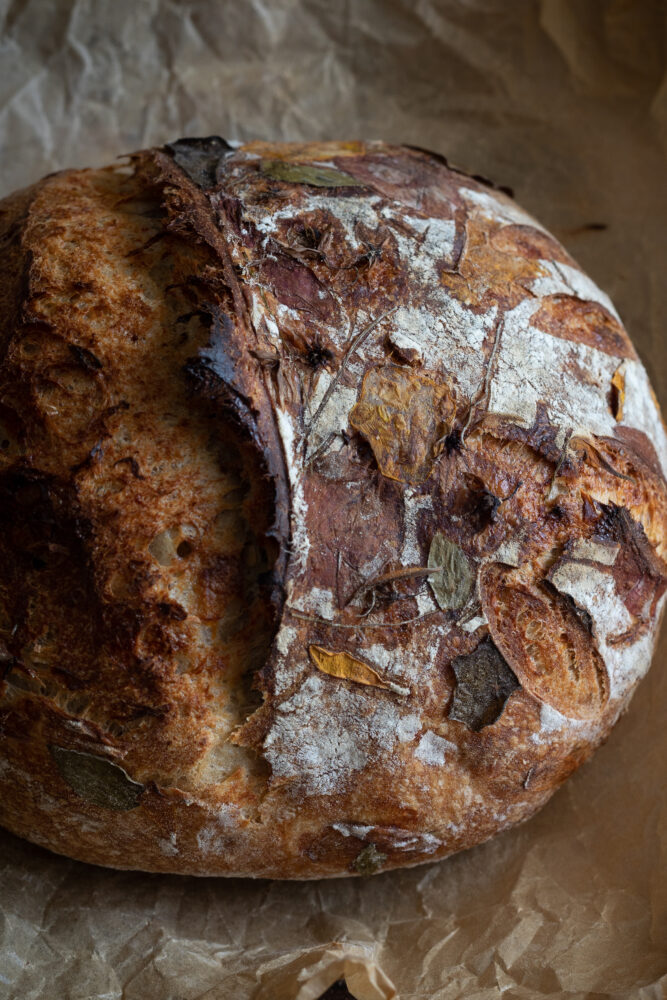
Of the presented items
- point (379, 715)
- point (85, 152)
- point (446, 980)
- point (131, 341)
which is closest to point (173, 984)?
point (446, 980)

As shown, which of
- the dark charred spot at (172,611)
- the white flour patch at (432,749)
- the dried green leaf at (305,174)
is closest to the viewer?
the dark charred spot at (172,611)

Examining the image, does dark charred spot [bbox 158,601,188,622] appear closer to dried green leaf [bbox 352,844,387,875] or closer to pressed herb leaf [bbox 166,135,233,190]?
dried green leaf [bbox 352,844,387,875]

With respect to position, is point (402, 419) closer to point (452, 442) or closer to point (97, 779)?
point (452, 442)

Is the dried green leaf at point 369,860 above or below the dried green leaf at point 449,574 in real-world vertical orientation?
below

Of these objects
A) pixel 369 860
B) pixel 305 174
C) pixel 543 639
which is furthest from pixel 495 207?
pixel 369 860

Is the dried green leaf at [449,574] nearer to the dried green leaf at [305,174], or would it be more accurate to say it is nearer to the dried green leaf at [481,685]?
the dried green leaf at [481,685]

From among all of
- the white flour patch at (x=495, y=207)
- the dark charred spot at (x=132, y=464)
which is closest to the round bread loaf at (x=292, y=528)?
the dark charred spot at (x=132, y=464)

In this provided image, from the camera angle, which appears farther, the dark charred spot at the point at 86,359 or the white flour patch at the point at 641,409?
the white flour patch at the point at 641,409

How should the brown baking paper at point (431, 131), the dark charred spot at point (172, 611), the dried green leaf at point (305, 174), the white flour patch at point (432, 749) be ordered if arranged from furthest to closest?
the brown baking paper at point (431, 131), the dried green leaf at point (305, 174), the white flour patch at point (432, 749), the dark charred spot at point (172, 611)

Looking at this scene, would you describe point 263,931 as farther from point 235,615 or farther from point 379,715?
point 235,615
